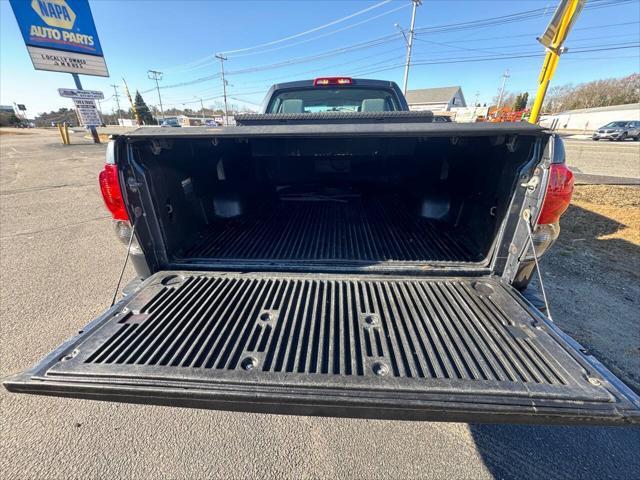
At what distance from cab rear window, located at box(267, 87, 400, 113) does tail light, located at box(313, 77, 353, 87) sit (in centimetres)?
7

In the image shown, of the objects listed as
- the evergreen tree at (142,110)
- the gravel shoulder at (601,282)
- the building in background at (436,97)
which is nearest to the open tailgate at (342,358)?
the gravel shoulder at (601,282)

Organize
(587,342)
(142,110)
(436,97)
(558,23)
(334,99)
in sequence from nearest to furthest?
(587,342), (334,99), (558,23), (436,97), (142,110)

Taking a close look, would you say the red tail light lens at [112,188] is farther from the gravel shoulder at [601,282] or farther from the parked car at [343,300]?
the gravel shoulder at [601,282]

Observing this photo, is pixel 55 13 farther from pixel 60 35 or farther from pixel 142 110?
pixel 142 110

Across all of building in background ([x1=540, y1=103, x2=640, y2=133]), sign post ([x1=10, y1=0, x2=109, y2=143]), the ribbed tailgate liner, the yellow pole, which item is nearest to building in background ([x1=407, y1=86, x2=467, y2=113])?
building in background ([x1=540, y1=103, x2=640, y2=133])

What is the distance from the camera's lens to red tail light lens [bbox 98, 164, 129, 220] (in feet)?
5.72

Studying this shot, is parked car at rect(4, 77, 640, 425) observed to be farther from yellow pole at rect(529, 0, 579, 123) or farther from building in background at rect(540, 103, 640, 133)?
building in background at rect(540, 103, 640, 133)

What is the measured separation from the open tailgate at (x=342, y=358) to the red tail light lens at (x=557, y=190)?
1.81ft

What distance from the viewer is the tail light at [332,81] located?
3.93m

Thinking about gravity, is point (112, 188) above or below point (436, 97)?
below

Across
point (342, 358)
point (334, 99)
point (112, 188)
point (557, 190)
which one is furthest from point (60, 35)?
point (557, 190)

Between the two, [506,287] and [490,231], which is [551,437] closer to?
[506,287]

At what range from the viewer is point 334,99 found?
433 centimetres

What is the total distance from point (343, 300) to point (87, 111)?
2494 cm
